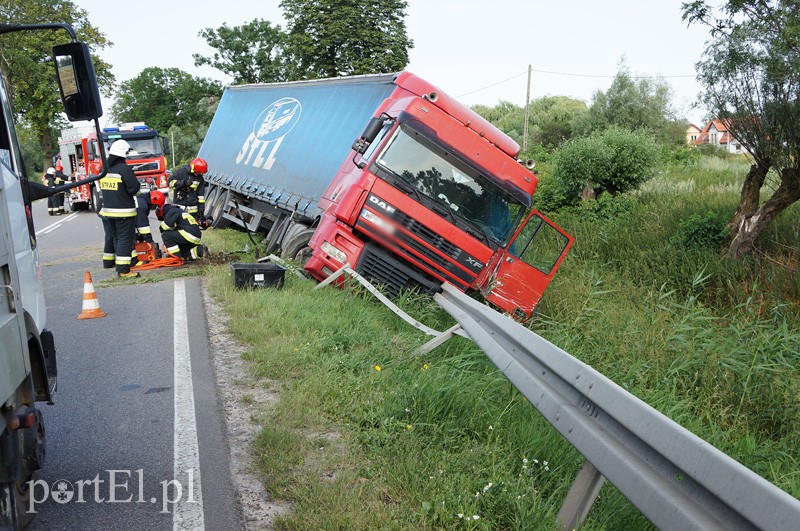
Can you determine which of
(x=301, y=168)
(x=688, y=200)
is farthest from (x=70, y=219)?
(x=688, y=200)

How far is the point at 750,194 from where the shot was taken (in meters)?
12.3

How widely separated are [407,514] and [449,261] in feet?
18.9

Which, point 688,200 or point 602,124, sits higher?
point 602,124

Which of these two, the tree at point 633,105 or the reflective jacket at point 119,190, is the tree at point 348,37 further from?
the reflective jacket at point 119,190

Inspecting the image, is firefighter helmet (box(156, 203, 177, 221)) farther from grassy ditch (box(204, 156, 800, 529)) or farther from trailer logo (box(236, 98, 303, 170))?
trailer logo (box(236, 98, 303, 170))

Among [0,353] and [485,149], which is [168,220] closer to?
[485,149]

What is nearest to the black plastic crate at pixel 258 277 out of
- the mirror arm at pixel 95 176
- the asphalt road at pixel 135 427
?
the asphalt road at pixel 135 427

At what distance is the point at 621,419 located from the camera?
287 cm

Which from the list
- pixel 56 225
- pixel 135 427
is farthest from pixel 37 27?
pixel 56 225

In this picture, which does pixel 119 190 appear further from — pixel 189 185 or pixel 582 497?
pixel 582 497

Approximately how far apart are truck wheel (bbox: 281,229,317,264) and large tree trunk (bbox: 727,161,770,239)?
6783mm

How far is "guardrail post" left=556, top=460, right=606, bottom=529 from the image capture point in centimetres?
318

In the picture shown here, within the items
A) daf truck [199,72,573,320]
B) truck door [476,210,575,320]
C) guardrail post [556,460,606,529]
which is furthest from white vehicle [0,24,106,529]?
truck door [476,210,575,320]

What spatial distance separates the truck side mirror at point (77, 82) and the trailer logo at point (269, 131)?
11.4 m
